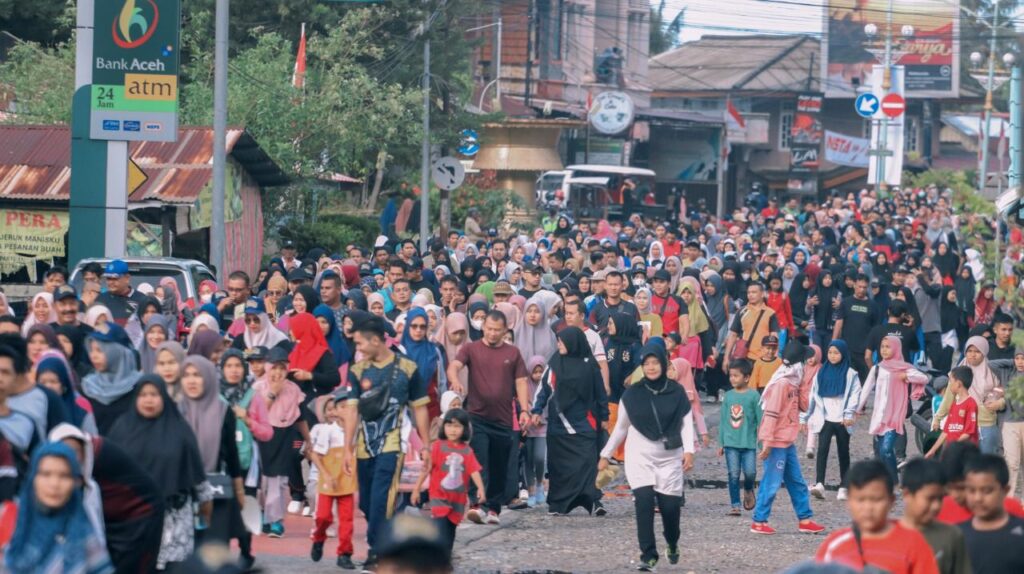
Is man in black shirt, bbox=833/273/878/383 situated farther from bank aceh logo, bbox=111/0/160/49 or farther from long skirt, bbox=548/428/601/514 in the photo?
bank aceh logo, bbox=111/0/160/49

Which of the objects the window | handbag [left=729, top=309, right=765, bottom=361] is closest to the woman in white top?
handbag [left=729, top=309, right=765, bottom=361]

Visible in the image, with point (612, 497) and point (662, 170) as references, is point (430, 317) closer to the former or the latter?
point (612, 497)

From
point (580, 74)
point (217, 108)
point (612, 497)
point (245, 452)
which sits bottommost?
point (612, 497)

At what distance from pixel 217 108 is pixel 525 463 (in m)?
7.64

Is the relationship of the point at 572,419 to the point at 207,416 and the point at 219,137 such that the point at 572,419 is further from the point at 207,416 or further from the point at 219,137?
the point at 219,137

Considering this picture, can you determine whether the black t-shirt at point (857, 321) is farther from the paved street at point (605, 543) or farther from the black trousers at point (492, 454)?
the black trousers at point (492, 454)

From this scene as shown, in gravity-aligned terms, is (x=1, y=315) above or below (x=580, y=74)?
below

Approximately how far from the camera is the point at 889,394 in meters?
14.3

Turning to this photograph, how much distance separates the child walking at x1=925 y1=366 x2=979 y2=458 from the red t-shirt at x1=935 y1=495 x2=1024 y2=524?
5899mm

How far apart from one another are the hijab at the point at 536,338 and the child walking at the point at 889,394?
100 inches

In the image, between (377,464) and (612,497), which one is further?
(612,497)

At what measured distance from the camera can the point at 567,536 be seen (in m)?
12.0

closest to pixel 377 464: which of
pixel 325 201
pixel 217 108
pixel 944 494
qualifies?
pixel 944 494

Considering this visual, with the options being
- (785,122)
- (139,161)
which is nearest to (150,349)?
(139,161)
